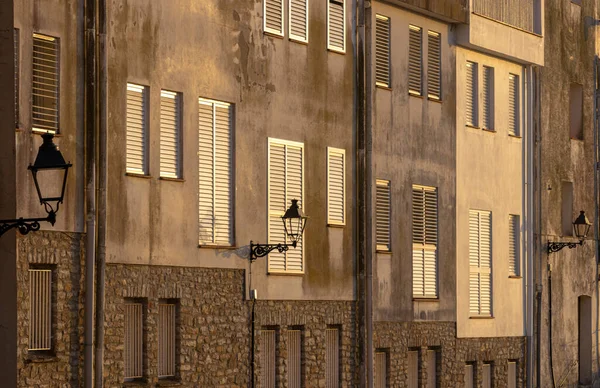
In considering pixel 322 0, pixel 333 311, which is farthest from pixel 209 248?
pixel 322 0

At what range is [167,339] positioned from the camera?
24281 millimetres

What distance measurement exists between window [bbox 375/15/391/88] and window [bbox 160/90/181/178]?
22.5 feet

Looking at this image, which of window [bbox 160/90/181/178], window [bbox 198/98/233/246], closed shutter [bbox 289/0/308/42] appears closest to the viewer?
window [bbox 160/90/181/178]

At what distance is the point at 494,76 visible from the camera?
116 ft

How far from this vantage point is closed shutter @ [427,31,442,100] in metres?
32.7

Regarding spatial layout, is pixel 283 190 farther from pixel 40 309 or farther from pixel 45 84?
pixel 40 309

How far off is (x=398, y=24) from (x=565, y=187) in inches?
386

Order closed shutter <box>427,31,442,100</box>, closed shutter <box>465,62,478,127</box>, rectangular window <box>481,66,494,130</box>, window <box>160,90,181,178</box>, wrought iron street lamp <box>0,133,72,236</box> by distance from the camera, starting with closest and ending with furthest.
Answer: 1. wrought iron street lamp <box>0,133,72,236</box>
2. window <box>160,90,181,178</box>
3. closed shutter <box>427,31,442,100</box>
4. closed shutter <box>465,62,478,127</box>
5. rectangular window <box>481,66,494,130</box>

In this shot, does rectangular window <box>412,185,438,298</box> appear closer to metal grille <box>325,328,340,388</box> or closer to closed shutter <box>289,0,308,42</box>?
metal grille <box>325,328,340,388</box>

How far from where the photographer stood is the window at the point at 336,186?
2858 centimetres

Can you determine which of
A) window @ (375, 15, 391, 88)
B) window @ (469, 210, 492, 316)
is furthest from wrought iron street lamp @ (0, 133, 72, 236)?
window @ (469, 210, 492, 316)

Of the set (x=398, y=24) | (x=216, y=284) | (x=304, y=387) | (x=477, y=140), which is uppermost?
(x=398, y=24)

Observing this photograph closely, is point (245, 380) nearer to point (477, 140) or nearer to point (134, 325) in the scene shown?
point (134, 325)

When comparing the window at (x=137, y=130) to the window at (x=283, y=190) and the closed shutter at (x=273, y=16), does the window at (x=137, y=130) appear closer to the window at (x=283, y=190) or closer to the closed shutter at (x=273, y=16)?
the window at (x=283, y=190)
